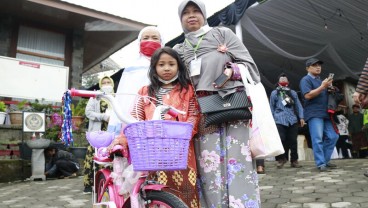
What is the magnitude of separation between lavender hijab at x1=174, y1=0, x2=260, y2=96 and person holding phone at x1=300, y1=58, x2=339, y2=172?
10.8ft

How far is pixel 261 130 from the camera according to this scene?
86.2 inches

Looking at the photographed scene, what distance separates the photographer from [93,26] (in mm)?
12953

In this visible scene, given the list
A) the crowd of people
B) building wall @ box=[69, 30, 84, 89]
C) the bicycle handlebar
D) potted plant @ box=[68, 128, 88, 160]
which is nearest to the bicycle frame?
the crowd of people

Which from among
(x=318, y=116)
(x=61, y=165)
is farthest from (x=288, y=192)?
(x=61, y=165)

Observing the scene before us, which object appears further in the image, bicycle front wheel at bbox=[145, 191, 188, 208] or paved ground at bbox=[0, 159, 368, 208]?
paved ground at bbox=[0, 159, 368, 208]

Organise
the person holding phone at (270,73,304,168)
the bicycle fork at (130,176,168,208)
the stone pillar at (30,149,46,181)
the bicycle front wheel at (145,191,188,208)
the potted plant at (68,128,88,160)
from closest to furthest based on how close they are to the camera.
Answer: the bicycle front wheel at (145,191,188,208), the bicycle fork at (130,176,168,208), the person holding phone at (270,73,304,168), the stone pillar at (30,149,46,181), the potted plant at (68,128,88,160)

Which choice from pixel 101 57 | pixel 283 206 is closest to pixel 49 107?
pixel 101 57

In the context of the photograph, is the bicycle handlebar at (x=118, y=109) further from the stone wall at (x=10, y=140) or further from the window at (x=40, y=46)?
the window at (x=40, y=46)

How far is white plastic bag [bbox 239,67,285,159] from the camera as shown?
2173 mm

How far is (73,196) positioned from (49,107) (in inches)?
216

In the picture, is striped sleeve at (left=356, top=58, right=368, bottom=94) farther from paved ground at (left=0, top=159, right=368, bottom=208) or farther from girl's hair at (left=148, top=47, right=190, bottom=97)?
paved ground at (left=0, top=159, right=368, bottom=208)

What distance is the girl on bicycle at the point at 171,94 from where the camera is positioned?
7.39ft

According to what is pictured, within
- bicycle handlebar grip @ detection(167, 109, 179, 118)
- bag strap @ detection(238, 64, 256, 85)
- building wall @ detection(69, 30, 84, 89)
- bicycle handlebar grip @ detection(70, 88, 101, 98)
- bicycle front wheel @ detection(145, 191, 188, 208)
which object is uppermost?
building wall @ detection(69, 30, 84, 89)

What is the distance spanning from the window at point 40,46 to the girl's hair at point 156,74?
11.4 metres
